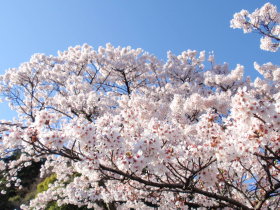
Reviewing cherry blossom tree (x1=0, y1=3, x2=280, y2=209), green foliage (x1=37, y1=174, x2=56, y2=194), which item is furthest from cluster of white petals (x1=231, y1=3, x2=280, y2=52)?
green foliage (x1=37, y1=174, x2=56, y2=194)

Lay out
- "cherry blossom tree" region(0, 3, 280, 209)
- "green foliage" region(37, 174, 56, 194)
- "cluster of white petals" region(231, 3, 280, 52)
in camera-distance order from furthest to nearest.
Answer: "green foliage" region(37, 174, 56, 194), "cluster of white petals" region(231, 3, 280, 52), "cherry blossom tree" region(0, 3, 280, 209)

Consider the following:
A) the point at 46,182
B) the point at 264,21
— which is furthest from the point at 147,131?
the point at 46,182

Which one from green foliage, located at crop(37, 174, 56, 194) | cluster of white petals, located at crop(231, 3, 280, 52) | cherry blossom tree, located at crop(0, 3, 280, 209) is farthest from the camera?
green foliage, located at crop(37, 174, 56, 194)

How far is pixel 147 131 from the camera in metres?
5.61

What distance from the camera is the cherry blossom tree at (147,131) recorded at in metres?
4.74

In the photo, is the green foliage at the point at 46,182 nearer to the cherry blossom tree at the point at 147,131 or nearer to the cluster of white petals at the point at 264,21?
the cherry blossom tree at the point at 147,131

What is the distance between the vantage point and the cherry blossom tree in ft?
15.6

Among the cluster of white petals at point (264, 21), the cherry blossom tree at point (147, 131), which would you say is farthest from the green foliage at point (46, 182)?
the cluster of white petals at point (264, 21)

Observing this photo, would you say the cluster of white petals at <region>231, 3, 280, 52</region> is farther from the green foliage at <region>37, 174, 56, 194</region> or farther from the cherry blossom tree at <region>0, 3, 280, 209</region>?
the green foliage at <region>37, 174, 56, 194</region>

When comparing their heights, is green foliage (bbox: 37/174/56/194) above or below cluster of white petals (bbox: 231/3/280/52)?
below

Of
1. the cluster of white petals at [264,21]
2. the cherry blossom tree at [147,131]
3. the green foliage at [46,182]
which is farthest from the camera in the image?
the green foliage at [46,182]

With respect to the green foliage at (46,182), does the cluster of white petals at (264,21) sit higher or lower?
higher

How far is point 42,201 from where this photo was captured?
1252 cm

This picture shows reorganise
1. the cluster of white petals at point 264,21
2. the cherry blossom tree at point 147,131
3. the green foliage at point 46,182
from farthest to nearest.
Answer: the green foliage at point 46,182
the cluster of white petals at point 264,21
the cherry blossom tree at point 147,131
